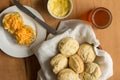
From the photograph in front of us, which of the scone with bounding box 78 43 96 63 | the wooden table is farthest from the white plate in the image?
the scone with bounding box 78 43 96 63

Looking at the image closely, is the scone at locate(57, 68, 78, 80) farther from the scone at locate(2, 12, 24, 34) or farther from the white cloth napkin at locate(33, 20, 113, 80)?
the scone at locate(2, 12, 24, 34)

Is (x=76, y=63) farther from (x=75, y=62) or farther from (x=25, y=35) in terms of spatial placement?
(x=25, y=35)

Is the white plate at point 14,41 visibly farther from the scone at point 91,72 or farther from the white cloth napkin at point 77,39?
the scone at point 91,72

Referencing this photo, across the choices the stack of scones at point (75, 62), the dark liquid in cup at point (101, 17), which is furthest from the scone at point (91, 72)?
the dark liquid in cup at point (101, 17)

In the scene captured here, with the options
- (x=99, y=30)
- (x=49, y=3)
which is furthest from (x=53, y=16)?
(x=99, y=30)

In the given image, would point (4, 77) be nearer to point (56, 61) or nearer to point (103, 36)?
point (56, 61)

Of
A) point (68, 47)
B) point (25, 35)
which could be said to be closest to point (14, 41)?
point (25, 35)
